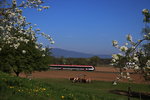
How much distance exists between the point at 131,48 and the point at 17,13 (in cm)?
456

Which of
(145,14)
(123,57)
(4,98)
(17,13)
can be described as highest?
(17,13)

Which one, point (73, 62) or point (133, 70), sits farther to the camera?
point (73, 62)

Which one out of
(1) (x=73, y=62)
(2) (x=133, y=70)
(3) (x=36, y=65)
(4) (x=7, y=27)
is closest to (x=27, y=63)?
(3) (x=36, y=65)

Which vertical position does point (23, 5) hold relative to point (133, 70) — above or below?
above

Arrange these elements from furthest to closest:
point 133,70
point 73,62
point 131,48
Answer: point 73,62
point 133,70
point 131,48

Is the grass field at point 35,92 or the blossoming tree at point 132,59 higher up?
the blossoming tree at point 132,59

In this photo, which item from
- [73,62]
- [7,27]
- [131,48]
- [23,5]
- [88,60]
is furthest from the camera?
[88,60]

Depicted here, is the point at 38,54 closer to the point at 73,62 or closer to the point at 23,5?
the point at 23,5

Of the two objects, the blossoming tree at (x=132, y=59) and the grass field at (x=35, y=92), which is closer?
the blossoming tree at (x=132, y=59)

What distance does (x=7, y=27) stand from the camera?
8711 millimetres

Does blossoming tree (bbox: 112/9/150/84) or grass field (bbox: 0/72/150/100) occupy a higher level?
blossoming tree (bbox: 112/9/150/84)

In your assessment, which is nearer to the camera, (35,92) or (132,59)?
(132,59)

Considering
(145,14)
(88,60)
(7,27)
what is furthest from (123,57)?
(88,60)

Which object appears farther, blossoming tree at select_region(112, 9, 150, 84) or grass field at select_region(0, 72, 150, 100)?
grass field at select_region(0, 72, 150, 100)
